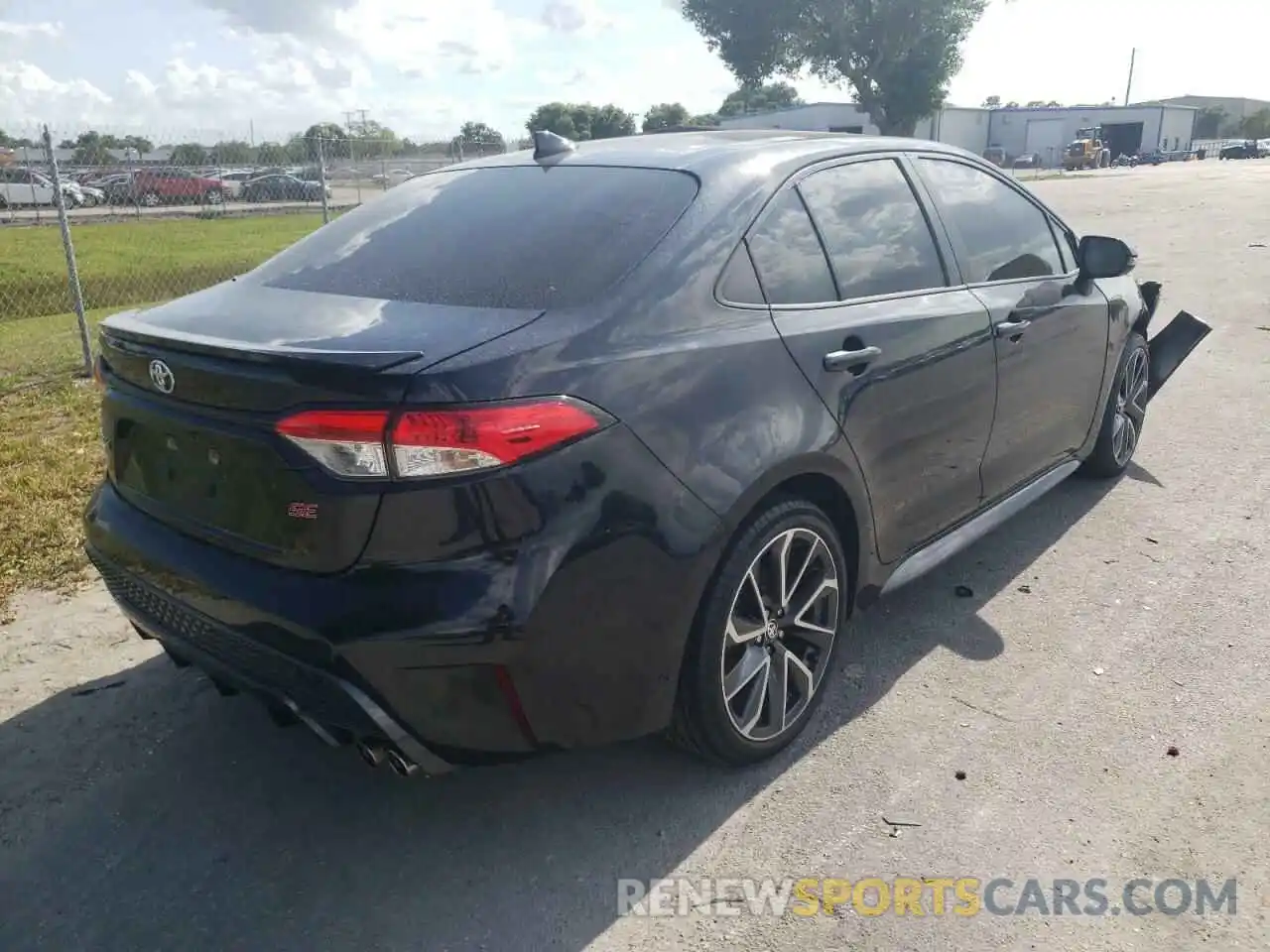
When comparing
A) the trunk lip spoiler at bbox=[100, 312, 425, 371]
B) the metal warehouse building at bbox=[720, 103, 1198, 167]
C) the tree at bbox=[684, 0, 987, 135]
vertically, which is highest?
the tree at bbox=[684, 0, 987, 135]

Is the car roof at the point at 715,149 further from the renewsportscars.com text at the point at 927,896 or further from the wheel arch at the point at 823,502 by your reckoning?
the renewsportscars.com text at the point at 927,896

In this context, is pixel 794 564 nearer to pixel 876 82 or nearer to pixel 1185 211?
pixel 1185 211

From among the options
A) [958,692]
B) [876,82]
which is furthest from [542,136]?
[876,82]

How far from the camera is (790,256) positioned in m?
2.98

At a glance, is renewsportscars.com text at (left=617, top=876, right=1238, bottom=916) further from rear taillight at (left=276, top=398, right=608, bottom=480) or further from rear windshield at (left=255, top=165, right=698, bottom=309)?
rear windshield at (left=255, top=165, right=698, bottom=309)

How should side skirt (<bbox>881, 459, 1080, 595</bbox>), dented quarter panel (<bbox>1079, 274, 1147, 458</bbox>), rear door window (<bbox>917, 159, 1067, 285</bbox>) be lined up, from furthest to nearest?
dented quarter panel (<bbox>1079, 274, 1147, 458</bbox>) < rear door window (<bbox>917, 159, 1067, 285</bbox>) < side skirt (<bbox>881, 459, 1080, 595</bbox>)

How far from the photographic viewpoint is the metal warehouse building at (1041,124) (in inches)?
2628

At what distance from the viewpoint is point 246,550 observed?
242 cm

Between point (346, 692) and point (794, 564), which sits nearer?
point (346, 692)

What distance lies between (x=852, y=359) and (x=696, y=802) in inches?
52.8

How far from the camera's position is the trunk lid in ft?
7.29

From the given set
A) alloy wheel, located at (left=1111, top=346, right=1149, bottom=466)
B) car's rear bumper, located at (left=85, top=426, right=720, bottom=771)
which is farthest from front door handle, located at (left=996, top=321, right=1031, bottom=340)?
car's rear bumper, located at (left=85, top=426, right=720, bottom=771)

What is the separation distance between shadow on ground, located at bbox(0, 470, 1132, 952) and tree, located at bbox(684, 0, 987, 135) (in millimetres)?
52515

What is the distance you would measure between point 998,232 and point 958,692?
182 centimetres
